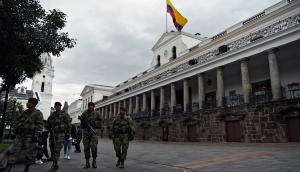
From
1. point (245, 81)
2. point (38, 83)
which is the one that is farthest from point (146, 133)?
point (38, 83)

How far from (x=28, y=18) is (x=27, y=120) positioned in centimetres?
507

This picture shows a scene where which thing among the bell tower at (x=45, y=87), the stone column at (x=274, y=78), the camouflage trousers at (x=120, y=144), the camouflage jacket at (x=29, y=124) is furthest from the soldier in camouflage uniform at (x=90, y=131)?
the bell tower at (x=45, y=87)

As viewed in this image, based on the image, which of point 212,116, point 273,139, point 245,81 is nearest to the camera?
point 273,139

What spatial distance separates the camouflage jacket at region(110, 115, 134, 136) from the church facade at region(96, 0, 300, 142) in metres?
11.0

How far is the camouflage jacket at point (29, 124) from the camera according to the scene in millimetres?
5473

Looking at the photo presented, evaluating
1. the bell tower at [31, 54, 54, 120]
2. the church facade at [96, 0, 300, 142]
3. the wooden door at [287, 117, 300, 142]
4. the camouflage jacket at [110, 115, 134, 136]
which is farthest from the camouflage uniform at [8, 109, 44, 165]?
the bell tower at [31, 54, 54, 120]

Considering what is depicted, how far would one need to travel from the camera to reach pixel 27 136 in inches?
217

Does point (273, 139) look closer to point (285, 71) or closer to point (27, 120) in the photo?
point (285, 71)

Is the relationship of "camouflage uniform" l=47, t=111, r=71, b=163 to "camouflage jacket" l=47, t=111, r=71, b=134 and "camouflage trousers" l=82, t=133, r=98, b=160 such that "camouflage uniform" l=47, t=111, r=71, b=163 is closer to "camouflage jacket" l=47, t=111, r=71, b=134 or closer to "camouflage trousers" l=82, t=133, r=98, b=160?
"camouflage jacket" l=47, t=111, r=71, b=134

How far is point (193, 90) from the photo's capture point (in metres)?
27.4

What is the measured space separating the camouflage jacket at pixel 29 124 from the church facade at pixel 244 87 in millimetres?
13433

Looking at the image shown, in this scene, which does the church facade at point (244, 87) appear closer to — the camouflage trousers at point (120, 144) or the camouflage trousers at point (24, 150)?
the camouflage trousers at point (120, 144)

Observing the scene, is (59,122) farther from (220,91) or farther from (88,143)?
(220,91)

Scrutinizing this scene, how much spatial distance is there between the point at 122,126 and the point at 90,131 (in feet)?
3.00
